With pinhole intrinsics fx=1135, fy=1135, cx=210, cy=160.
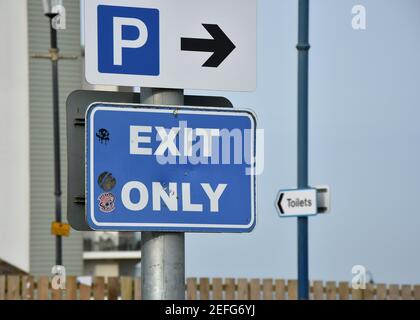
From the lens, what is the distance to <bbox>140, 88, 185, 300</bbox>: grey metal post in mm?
4727

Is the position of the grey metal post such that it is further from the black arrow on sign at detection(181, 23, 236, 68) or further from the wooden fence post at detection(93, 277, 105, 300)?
the wooden fence post at detection(93, 277, 105, 300)

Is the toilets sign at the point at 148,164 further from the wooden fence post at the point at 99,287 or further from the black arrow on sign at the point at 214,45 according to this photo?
the wooden fence post at the point at 99,287

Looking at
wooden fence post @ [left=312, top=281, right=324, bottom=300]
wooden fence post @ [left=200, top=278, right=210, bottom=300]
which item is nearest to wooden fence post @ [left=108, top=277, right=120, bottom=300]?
wooden fence post @ [left=200, top=278, right=210, bottom=300]

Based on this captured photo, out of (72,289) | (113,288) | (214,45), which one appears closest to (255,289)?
Result: (113,288)

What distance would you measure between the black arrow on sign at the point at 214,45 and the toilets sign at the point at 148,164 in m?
0.27

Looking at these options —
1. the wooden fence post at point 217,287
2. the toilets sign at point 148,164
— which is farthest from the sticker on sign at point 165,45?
the wooden fence post at point 217,287

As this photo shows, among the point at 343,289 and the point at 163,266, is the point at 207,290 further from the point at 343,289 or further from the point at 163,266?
the point at 163,266

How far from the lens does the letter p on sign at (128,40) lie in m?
4.82

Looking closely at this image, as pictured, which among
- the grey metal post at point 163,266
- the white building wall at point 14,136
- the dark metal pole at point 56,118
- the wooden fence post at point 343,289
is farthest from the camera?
the wooden fence post at point 343,289

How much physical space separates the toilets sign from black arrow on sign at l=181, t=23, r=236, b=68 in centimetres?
27

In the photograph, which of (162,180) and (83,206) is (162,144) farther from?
(83,206)
